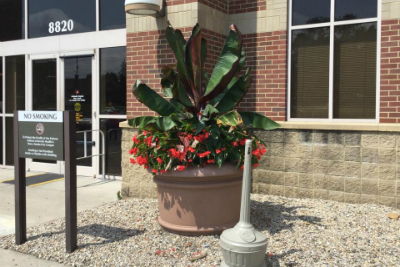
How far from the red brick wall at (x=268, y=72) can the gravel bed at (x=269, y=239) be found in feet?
5.18

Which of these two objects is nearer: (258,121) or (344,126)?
(258,121)

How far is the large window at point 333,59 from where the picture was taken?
6.34m

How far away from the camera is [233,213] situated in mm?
5152

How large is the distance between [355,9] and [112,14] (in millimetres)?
4552

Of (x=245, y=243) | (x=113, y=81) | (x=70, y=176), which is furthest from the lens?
(x=113, y=81)

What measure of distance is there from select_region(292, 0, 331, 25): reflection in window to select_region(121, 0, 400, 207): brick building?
0.02 meters

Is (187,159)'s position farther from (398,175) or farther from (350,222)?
(398,175)

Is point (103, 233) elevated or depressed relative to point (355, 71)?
depressed

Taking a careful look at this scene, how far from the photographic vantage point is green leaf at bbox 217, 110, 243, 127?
5.01m

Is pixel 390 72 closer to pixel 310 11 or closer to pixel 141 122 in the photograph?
pixel 310 11

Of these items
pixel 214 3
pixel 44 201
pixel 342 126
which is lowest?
pixel 44 201

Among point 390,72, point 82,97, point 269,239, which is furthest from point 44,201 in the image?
point 390,72

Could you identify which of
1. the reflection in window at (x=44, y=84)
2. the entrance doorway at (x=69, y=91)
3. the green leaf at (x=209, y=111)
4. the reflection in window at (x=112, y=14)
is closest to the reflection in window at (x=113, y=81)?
the entrance doorway at (x=69, y=91)

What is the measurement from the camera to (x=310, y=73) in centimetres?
674
